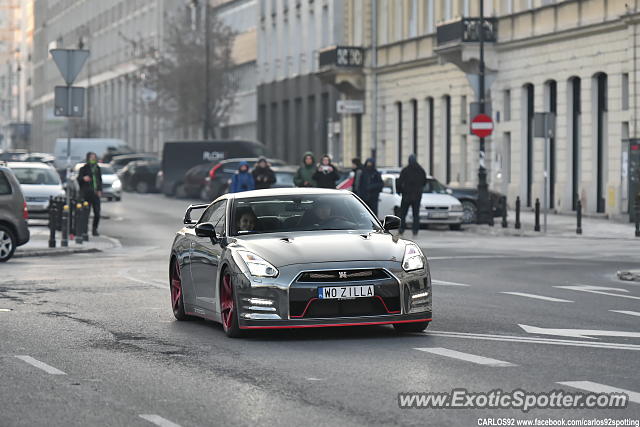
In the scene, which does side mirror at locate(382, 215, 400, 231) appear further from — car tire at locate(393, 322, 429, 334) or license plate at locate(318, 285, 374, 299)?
license plate at locate(318, 285, 374, 299)

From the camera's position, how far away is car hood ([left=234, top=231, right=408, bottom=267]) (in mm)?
13930

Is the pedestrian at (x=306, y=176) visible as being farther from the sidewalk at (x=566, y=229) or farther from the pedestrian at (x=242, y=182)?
the sidewalk at (x=566, y=229)

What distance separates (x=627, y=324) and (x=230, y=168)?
44594 mm

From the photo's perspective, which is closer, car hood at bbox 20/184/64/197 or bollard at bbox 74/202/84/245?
bollard at bbox 74/202/84/245

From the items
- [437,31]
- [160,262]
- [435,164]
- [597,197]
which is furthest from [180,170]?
[160,262]

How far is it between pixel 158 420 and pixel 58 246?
Answer: 78.3 ft

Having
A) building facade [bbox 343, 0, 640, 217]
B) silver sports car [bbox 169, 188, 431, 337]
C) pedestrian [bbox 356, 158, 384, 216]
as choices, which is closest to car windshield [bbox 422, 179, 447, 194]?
building facade [bbox 343, 0, 640, 217]

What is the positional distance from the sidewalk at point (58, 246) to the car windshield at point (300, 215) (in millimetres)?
14951

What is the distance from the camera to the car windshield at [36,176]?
44.1 metres

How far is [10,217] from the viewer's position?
28.0 metres

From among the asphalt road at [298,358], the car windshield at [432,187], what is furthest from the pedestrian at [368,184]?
the asphalt road at [298,358]

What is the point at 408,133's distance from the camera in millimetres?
62719

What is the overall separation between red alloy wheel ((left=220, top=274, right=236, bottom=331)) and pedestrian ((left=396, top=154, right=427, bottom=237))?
22.5m

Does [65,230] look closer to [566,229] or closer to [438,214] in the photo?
[438,214]
